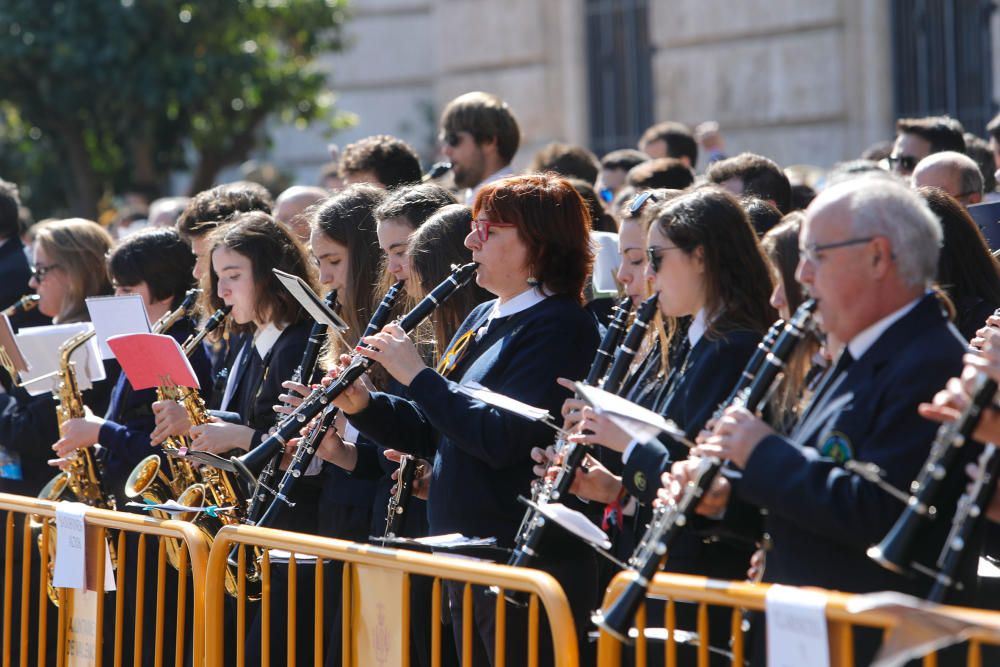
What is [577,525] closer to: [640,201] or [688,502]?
[688,502]

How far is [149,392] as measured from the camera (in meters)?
5.66

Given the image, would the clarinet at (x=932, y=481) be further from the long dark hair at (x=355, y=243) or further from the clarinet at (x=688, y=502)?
the long dark hair at (x=355, y=243)

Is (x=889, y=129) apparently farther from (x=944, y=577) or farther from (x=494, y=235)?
(x=944, y=577)

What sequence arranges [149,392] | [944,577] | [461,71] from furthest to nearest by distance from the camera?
[461,71]
[149,392]
[944,577]

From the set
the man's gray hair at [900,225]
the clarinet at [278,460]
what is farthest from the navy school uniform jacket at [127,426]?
the man's gray hair at [900,225]

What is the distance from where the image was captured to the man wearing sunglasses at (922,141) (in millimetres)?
6770

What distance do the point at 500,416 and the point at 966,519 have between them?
1514 millimetres

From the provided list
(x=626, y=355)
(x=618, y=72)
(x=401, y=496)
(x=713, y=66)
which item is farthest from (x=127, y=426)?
(x=618, y=72)

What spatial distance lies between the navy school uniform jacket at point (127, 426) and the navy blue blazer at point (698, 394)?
8.00 ft

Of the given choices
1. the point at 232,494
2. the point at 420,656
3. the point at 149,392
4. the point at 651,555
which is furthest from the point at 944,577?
the point at 149,392

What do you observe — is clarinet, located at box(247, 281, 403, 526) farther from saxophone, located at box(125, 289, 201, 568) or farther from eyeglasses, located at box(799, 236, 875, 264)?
eyeglasses, located at box(799, 236, 875, 264)

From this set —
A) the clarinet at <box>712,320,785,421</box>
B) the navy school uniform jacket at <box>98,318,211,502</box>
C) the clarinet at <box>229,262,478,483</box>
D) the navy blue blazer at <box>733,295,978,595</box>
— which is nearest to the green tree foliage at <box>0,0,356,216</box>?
the navy school uniform jacket at <box>98,318,211,502</box>

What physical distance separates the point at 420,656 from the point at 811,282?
7.34 feet

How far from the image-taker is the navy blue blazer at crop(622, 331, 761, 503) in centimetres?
367
